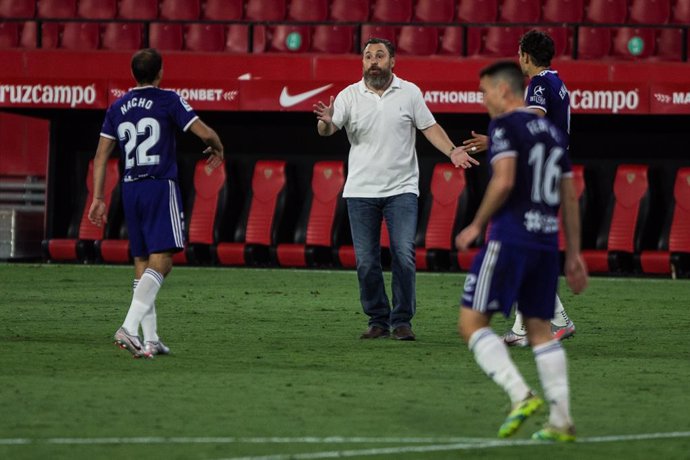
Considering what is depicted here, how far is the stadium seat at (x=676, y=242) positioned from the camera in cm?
1894

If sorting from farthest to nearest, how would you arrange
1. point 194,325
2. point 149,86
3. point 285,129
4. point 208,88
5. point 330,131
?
point 285,129 < point 208,88 < point 194,325 < point 330,131 < point 149,86

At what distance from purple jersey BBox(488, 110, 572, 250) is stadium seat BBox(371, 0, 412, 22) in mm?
15877

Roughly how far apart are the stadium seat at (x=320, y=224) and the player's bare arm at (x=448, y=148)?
906 cm

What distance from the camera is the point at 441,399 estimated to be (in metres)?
7.78

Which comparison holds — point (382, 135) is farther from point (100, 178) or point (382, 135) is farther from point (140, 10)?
point (140, 10)

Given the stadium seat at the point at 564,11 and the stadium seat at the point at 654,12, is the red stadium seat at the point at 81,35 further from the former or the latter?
the stadium seat at the point at 654,12

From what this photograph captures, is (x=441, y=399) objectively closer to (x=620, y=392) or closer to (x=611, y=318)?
Answer: (x=620, y=392)

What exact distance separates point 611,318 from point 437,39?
29.9 feet

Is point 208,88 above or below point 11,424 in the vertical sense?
above

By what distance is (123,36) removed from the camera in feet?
72.2

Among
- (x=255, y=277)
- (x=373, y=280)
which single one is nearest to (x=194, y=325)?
(x=373, y=280)

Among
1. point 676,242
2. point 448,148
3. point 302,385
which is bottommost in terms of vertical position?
point 302,385

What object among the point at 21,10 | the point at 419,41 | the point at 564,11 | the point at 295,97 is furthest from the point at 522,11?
the point at 21,10

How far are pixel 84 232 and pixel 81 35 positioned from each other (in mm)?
3173
